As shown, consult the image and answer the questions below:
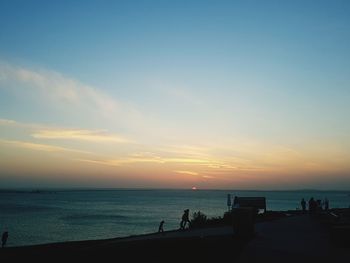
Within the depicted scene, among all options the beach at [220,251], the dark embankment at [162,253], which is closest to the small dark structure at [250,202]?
the beach at [220,251]

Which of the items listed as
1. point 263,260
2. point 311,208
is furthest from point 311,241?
point 311,208

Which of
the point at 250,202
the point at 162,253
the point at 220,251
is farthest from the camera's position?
the point at 250,202

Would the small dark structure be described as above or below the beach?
above

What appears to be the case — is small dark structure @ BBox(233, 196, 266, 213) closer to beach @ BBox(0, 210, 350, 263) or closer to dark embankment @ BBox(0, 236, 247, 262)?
beach @ BBox(0, 210, 350, 263)

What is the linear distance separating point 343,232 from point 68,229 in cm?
4589

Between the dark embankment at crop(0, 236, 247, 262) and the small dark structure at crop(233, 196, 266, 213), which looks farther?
the small dark structure at crop(233, 196, 266, 213)

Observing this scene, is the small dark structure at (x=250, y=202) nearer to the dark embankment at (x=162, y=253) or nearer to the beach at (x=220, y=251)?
the beach at (x=220, y=251)

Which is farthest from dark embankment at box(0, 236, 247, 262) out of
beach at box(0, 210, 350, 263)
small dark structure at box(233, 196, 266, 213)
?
small dark structure at box(233, 196, 266, 213)

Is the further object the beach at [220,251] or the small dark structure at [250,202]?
the small dark structure at [250,202]

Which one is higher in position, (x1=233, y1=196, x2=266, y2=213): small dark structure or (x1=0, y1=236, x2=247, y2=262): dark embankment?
(x1=233, y1=196, x2=266, y2=213): small dark structure

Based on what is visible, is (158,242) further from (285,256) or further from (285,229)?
(285,229)

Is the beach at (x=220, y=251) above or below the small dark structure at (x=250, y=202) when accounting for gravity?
below

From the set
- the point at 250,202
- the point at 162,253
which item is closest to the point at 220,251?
the point at 162,253

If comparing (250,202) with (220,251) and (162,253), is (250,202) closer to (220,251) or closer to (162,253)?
(220,251)
